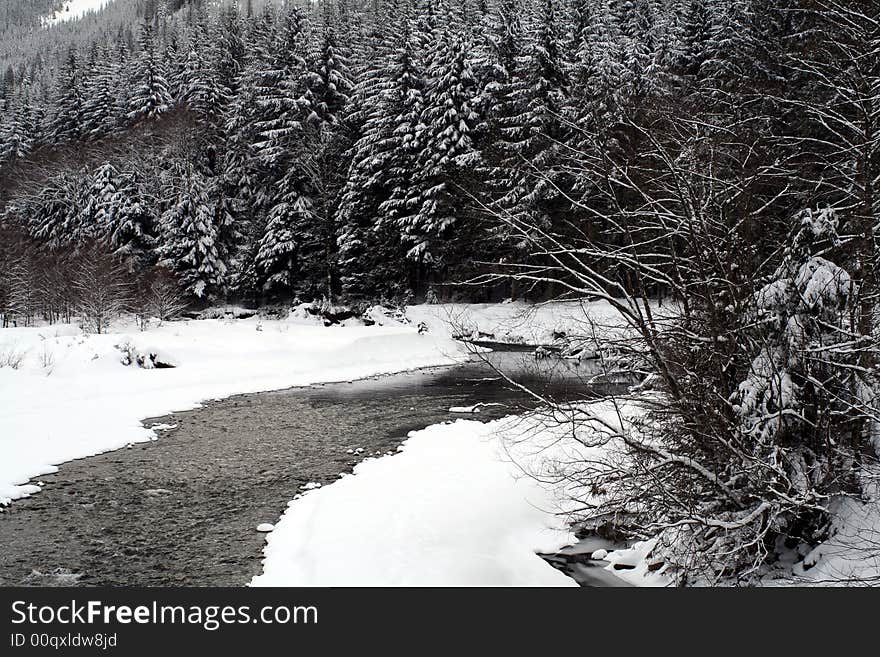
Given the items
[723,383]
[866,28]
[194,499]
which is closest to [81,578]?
[194,499]

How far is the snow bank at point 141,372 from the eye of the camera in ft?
31.7

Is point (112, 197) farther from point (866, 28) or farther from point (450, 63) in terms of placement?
point (866, 28)

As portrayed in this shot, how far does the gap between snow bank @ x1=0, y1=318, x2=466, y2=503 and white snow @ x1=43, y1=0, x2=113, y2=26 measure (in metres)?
187

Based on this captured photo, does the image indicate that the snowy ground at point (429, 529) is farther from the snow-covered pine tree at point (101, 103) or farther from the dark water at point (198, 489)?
the snow-covered pine tree at point (101, 103)

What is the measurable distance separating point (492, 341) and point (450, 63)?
1368 cm

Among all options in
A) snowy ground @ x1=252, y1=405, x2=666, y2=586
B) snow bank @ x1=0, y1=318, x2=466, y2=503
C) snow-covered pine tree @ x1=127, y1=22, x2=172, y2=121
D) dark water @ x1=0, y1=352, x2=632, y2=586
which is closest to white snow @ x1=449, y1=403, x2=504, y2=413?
dark water @ x1=0, y1=352, x2=632, y2=586

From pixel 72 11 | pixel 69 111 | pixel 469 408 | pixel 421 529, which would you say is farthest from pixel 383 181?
pixel 72 11

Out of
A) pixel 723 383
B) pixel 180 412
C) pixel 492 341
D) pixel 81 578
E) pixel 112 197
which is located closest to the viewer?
pixel 723 383

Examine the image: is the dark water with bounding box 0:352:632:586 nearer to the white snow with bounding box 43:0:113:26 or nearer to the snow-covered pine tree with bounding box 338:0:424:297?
the snow-covered pine tree with bounding box 338:0:424:297

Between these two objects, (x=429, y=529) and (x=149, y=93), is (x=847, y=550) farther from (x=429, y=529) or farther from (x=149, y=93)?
(x=149, y=93)

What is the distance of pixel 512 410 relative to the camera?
1336 cm

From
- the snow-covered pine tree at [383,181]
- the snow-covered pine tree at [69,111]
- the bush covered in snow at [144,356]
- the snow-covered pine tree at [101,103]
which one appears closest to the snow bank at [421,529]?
the bush covered in snow at [144,356]

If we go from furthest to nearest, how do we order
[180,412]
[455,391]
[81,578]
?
1. [455,391]
2. [180,412]
3. [81,578]

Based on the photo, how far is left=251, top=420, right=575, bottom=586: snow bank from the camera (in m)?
5.29
